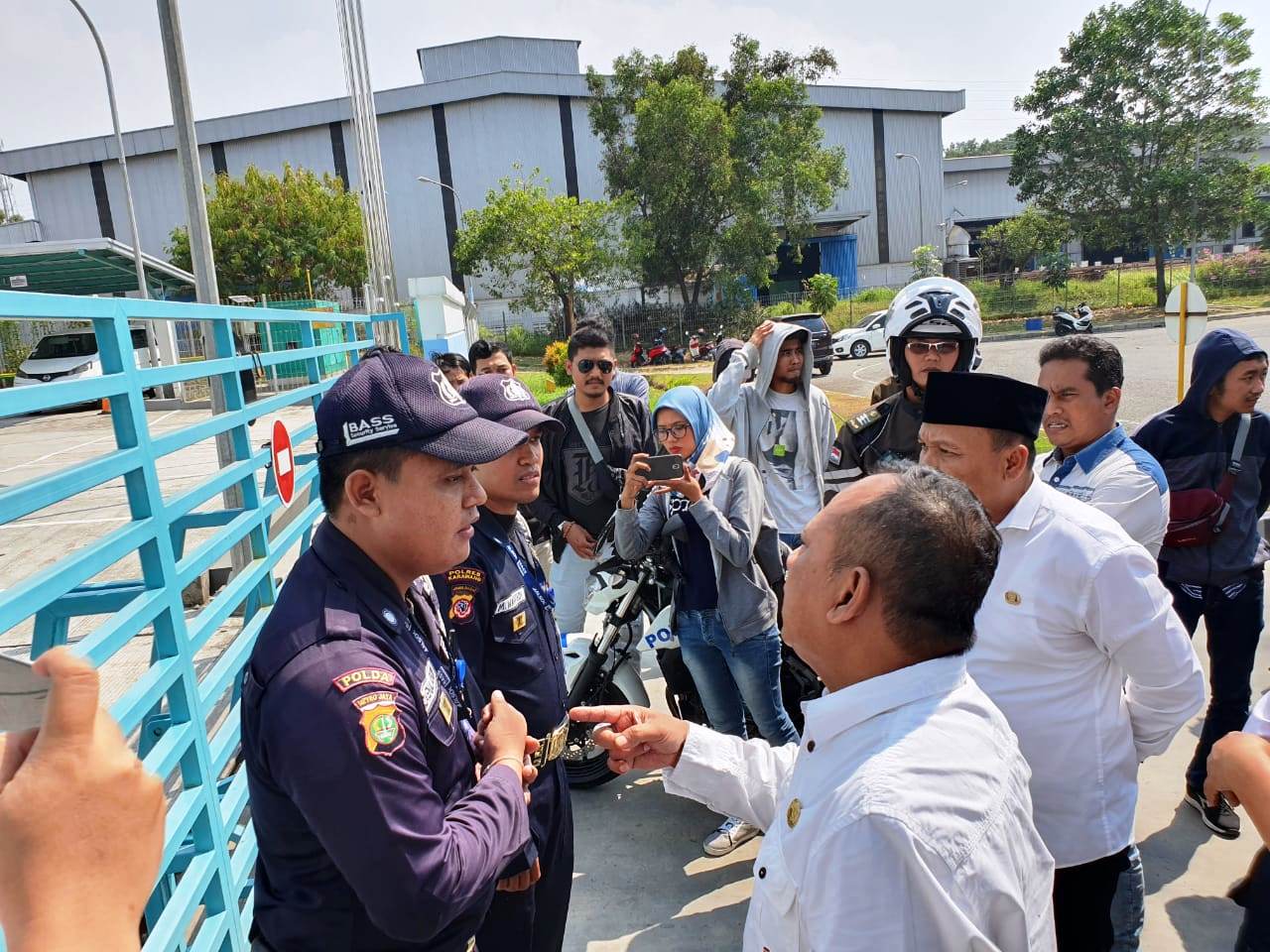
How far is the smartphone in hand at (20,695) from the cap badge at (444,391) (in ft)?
3.32

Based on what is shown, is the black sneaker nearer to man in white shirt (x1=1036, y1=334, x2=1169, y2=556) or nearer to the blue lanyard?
man in white shirt (x1=1036, y1=334, x2=1169, y2=556)

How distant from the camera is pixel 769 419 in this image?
4.48 m

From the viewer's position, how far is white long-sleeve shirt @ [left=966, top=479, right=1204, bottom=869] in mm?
1980

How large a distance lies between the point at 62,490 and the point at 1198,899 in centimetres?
392

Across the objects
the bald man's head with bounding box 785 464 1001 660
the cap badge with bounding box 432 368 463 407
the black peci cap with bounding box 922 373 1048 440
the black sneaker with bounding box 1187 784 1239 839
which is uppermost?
the cap badge with bounding box 432 368 463 407

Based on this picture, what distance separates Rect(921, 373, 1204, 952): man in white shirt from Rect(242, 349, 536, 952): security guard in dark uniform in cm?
119

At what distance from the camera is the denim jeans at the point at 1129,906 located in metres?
2.13

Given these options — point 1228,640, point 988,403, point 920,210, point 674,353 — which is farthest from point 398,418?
point 920,210

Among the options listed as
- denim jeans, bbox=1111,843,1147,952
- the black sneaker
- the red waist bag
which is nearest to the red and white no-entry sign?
denim jeans, bbox=1111,843,1147,952

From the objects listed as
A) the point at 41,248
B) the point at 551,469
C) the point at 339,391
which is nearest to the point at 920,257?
the point at 41,248

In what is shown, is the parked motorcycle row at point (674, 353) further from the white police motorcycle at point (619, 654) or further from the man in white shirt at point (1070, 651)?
the man in white shirt at point (1070, 651)

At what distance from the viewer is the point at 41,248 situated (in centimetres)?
1564

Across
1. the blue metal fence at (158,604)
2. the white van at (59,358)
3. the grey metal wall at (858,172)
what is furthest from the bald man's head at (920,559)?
the grey metal wall at (858,172)

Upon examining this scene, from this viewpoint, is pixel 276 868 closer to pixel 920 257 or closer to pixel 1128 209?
pixel 920 257
